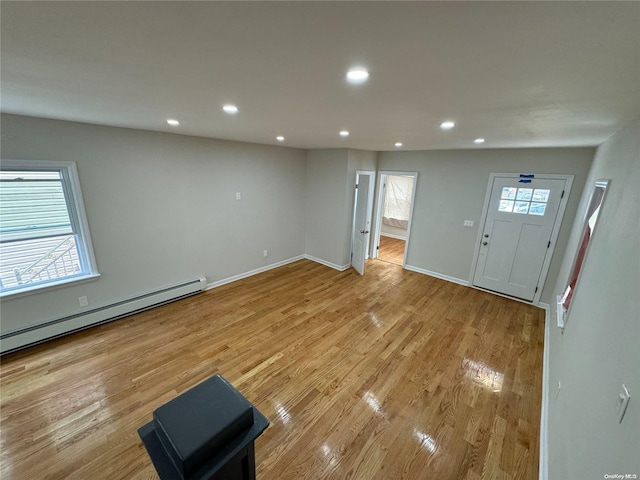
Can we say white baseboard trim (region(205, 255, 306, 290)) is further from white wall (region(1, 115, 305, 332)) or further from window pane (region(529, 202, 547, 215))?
window pane (region(529, 202, 547, 215))

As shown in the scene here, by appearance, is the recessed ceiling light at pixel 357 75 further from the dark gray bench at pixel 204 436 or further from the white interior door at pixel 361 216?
the white interior door at pixel 361 216

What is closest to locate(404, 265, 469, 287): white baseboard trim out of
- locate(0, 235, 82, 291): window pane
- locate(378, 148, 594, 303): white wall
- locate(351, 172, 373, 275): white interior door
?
locate(378, 148, 594, 303): white wall

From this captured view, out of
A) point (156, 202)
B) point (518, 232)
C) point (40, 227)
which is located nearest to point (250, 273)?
point (156, 202)

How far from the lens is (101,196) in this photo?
115 inches

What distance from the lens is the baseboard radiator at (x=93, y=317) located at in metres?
2.58

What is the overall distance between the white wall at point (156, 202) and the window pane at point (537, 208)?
398 cm

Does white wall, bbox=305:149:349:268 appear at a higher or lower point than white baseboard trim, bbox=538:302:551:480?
higher

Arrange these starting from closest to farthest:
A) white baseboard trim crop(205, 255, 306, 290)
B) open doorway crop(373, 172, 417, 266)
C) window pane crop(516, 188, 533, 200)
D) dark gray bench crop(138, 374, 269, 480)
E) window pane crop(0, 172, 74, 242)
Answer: dark gray bench crop(138, 374, 269, 480) < window pane crop(0, 172, 74, 242) < window pane crop(516, 188, 533, 200) < white baseboard trim crop(205, 255, 306, 290) < open doorway crop(373, 172, 417, 266)

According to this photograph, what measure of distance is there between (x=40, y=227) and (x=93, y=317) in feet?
3.72

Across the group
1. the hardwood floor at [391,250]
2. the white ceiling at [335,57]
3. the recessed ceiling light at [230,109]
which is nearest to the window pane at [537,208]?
the white ceiling at [335,57]

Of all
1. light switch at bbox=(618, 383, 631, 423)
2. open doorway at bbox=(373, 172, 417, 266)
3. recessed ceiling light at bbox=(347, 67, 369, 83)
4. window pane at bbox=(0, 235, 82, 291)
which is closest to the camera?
light switch at bbox=(618, 383, 631, 423)

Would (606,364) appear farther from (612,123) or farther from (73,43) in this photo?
(73,43)

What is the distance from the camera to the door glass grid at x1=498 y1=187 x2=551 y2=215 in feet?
12.0

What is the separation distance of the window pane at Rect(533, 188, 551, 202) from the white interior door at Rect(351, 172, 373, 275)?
250cm
